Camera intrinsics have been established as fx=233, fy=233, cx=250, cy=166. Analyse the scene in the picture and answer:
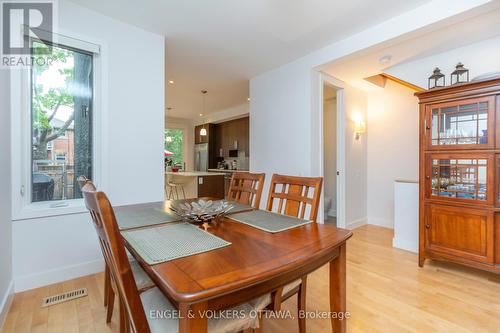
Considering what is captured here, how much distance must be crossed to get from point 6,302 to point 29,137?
1327mm

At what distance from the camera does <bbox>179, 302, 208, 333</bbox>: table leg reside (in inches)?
28.1

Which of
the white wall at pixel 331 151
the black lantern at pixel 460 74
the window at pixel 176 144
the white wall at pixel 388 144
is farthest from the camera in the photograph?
the window at pixel 176 144

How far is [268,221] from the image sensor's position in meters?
1.44

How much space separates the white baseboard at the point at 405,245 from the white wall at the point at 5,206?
13.0 ft

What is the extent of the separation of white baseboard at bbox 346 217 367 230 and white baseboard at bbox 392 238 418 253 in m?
0.81

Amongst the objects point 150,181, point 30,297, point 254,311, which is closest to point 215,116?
point 150,181

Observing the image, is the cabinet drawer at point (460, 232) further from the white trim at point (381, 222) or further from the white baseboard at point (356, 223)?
the white trim at point (381, 222)

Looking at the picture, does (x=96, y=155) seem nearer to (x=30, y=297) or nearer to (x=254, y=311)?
(x=30, y=297)

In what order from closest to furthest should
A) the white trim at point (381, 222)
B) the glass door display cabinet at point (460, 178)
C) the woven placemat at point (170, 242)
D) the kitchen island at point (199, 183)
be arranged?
the woven placemat at point (170, 242), the glass door display cabinet at point (460, 178), the white trim at point (381, 222), the kitchen island at point (199, 183)

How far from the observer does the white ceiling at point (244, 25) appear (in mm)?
2152

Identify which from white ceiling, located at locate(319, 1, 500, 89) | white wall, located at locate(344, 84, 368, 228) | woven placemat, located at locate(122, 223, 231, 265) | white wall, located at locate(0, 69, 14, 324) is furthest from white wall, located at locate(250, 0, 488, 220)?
white wall, located at locate(0, 69, 14, 324)

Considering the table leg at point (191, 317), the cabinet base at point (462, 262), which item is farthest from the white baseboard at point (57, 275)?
the cabinet base at point (462, 262)

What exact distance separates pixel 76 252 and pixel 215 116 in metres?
5.57

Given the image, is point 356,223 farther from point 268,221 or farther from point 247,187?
point 268,221
